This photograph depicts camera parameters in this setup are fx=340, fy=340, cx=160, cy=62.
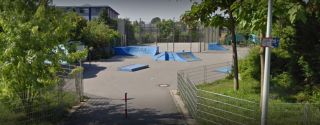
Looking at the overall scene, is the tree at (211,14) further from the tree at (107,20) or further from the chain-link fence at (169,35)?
the chain-link fence at (169,35)

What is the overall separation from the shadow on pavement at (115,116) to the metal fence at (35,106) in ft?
1.73

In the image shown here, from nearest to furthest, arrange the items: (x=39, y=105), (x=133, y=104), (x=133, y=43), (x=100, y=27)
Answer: (x=39, y=105), (x=133, y=104), (x=100, y=27), (x=133, y=43)

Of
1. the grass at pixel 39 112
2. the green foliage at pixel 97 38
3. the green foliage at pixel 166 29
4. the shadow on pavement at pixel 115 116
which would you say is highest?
the green foliage at pixel 166 29

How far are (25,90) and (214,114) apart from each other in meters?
5.36

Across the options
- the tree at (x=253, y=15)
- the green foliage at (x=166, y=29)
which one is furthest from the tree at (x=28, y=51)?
the green foliage at (x=166, y=29)

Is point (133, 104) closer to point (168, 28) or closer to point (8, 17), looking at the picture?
point (8, 17)

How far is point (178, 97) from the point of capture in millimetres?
14258

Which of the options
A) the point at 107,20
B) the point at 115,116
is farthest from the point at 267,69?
the point at 107,20

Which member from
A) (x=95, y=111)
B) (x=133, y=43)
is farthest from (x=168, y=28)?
(x=95, y=111)

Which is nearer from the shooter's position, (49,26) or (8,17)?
(8,17)

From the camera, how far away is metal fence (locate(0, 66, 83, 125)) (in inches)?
361

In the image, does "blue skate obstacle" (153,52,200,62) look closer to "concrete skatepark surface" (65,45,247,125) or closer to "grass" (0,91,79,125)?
"concrete skatepark surface" (65,45,247,125)

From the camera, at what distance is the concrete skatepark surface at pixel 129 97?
35.3ft

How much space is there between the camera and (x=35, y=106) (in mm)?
9625
